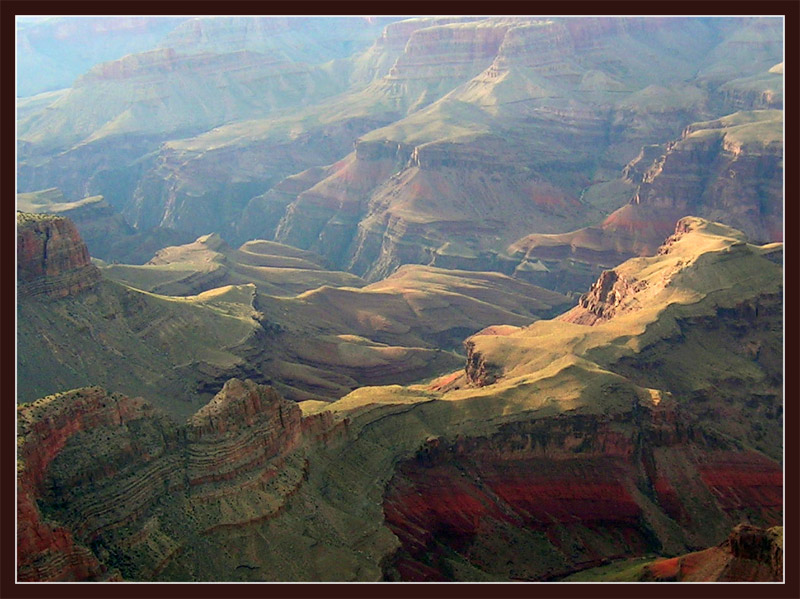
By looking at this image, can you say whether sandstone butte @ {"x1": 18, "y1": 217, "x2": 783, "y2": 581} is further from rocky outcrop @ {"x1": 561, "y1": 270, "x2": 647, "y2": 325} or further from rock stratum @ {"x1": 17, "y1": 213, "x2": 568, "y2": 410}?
rock stratum @ {"x1": 17, "y1": 213, "x2": 568, "y2": 410}

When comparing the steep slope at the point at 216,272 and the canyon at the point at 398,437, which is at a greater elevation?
the steep slope at the point at 216,272

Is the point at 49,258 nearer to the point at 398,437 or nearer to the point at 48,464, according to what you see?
the point at 398,437

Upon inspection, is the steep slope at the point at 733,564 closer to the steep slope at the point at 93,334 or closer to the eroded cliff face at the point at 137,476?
the eroded cliff face at the point at 137,476

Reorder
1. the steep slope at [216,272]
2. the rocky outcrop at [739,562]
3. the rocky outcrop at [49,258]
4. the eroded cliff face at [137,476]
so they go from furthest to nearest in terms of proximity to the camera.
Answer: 1. the steep slope at [216,272]
2. the rocky outcrop at [49,258]
3. the eroded cliff face at [137,476]
4. the rocky outcrop at [739,562]

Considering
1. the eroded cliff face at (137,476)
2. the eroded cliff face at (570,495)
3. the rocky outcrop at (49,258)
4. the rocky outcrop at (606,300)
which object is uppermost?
the rocky outcrop at (49,258)

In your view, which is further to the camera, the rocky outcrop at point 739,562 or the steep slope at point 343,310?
the steep slope at point 343,310

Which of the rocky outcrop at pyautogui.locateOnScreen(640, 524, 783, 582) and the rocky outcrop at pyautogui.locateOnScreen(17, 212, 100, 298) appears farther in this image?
the rocky outcrop at pyautogui.locateOnScreen(17, 212, 100, 298)

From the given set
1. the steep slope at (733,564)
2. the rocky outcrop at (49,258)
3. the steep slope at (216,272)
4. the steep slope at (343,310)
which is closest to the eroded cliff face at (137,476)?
the steep slope at (733,564)

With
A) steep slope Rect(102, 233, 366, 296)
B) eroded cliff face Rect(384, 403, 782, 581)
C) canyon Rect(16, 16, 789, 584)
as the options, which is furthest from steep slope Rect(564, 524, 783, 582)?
steep slope Rect(102, 233, 366, 296)
